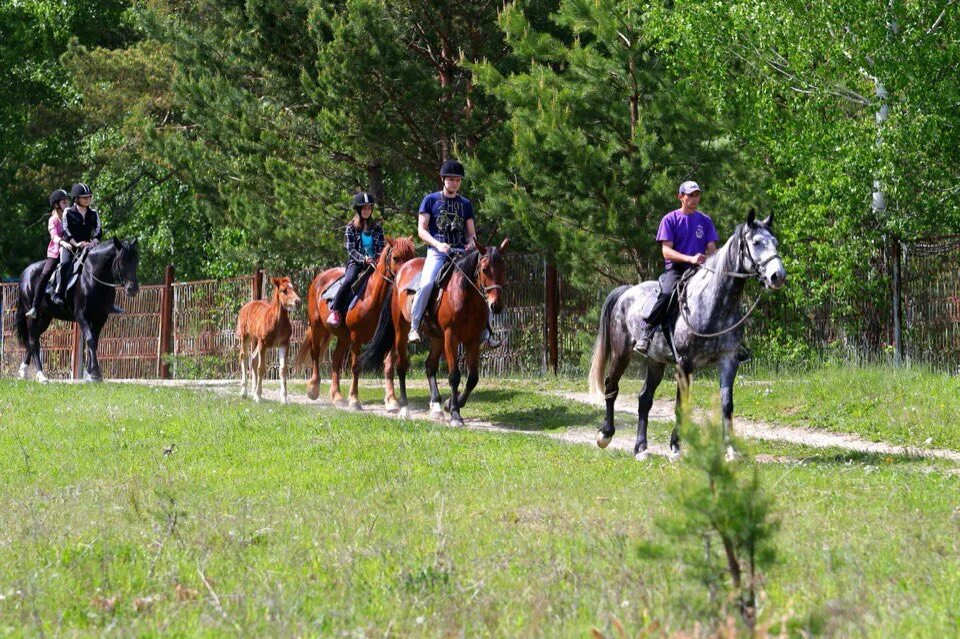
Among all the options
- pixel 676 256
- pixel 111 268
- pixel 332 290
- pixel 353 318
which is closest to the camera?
pixel 676 256

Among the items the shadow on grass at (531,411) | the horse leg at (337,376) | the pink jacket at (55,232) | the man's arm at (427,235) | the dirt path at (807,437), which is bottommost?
the dirt path at (807,437)

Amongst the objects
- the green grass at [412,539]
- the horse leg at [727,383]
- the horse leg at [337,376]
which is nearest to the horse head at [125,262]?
the horse leg at [337,376]

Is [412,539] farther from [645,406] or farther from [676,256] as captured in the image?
[676,256]

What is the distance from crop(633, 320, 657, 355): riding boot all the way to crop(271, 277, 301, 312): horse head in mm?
6867

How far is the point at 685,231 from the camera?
12867 mm

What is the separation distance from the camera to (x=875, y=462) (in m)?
12.1

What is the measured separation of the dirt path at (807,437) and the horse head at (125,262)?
8.11 m

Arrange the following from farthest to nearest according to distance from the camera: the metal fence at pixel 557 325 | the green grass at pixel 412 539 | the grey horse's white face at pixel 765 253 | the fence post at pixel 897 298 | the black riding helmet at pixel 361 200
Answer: the fence post at pixel 897 298 → the metal fence at pixel 557 325 → the black riding helmet at pixel 361 200 → the grey horse's white face at pixel 765 253 → the green grass at pixel 412 539

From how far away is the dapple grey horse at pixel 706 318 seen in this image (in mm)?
11664

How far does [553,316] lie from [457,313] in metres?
7.62

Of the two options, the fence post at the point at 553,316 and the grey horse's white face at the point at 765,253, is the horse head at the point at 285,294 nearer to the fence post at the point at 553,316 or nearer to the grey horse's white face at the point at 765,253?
the fence post at the point at 553,316

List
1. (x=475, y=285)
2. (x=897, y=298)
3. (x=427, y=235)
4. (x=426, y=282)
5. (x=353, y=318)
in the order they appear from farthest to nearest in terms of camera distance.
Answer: (x=897, y=298)
(x=353, y=318)
(x=426, y=282)
(x=427, y=235)
(x=475, y=285)

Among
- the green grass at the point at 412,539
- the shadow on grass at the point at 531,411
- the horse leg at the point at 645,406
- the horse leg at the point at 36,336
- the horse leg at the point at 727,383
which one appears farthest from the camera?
the horse leg at the point at 36,336

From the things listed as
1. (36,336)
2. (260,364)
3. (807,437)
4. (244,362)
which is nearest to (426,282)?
(260,364)
